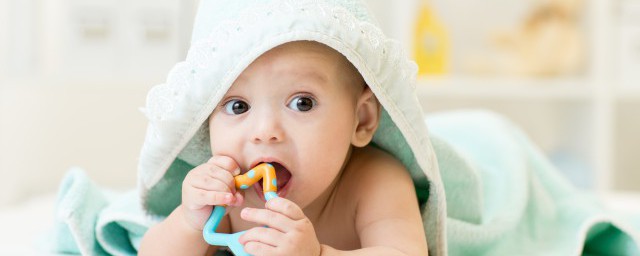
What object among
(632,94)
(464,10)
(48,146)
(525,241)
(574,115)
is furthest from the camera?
(464,10)

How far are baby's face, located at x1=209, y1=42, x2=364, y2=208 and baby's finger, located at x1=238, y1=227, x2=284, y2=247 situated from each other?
83 millimetres

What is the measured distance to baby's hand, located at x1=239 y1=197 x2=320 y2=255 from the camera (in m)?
0.72

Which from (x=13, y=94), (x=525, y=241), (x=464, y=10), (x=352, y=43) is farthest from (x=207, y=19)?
(x=464, y=10)

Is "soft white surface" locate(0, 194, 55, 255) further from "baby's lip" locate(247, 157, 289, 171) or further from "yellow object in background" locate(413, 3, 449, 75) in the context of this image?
"yellow object in background" locate(413, 3, 449, 75)

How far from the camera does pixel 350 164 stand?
0.96 m

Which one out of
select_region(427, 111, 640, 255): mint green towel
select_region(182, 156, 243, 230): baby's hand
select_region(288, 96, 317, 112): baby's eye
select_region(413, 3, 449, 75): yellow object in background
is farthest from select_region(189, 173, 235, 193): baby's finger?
select_region(413, 3, 449, 75): yellow object in background

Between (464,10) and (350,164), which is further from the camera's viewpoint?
(464,10)

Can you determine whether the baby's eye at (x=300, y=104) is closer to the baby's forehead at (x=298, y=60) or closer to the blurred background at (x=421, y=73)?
the baby's forehead at (x=298, y=60)

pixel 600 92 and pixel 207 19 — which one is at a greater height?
pixel 600 92

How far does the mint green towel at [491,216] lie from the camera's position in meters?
1.00

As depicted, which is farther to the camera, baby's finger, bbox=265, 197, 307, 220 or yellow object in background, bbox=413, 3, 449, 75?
yellow object in background, bbox=413, 3, 449, 75

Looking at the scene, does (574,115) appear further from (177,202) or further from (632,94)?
(177,202)

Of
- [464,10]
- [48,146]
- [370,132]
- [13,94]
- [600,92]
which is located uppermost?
[464,10]

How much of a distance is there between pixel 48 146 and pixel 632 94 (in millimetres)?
1759
